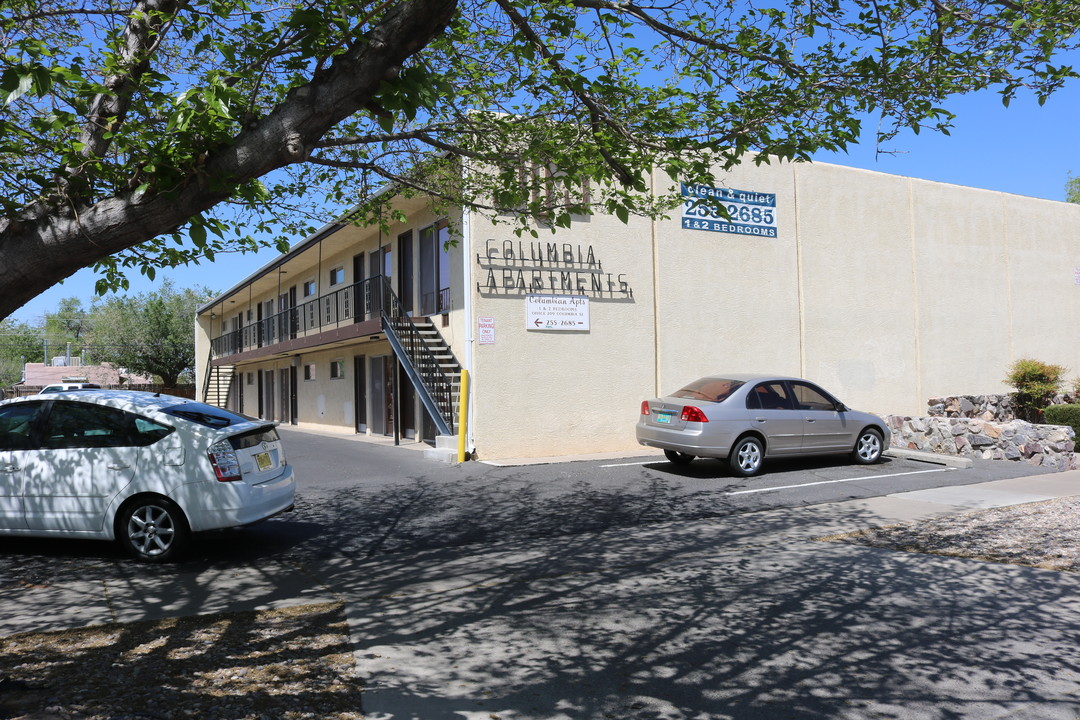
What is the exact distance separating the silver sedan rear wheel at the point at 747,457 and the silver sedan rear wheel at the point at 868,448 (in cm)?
210

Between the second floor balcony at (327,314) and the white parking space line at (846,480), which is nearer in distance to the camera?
the white parking space line at (846,480)

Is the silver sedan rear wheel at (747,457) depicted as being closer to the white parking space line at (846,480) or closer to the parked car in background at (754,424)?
the parked car in background at (754,424)

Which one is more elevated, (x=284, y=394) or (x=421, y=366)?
(x=421, y=366)

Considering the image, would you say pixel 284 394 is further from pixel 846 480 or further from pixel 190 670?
pixel 190 670

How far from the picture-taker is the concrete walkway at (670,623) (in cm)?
402

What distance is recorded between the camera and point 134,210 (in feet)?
13.8

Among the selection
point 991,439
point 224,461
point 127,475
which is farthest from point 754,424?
point 127,475

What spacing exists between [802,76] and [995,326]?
18113 millimetres

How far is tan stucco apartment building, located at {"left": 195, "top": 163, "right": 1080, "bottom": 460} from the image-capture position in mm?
14711

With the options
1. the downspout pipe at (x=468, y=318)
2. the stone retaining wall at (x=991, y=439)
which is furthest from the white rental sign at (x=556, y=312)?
the stone retaining wall at (x=991, y=439)

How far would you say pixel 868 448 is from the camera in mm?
13078

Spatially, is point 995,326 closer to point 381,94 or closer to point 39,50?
point 381,94

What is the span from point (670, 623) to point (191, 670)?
288 cm

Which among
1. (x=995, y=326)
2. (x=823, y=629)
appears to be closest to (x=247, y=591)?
(x=823, y=629)
